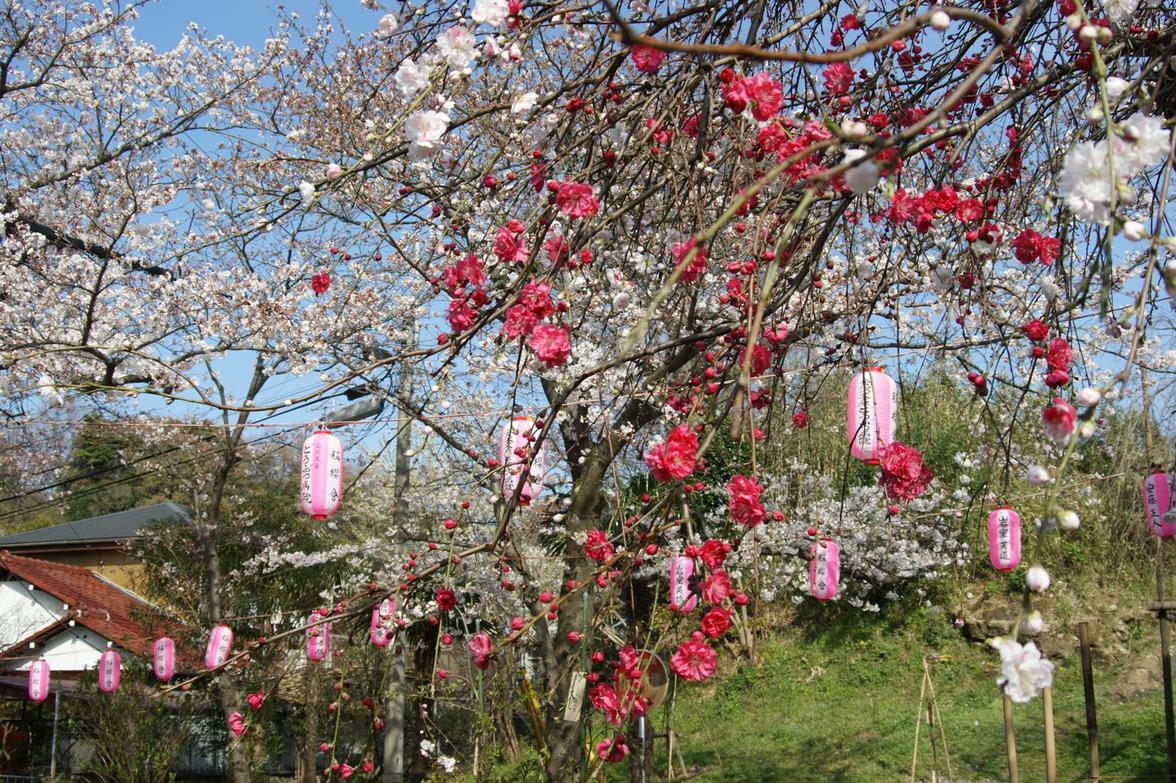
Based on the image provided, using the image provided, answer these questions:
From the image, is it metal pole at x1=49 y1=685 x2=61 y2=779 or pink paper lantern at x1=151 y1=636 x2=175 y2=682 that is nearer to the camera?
pink paper lantern at x1=151 y1=636 x2=175 y2=682

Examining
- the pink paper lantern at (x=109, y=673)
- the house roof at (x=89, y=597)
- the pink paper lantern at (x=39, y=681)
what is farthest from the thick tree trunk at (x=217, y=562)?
the pink paper lantern at (x=39, y=681)

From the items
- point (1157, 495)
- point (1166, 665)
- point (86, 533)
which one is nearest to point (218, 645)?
point (1166, 665)

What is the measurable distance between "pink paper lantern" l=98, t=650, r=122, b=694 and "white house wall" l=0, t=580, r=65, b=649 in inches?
178

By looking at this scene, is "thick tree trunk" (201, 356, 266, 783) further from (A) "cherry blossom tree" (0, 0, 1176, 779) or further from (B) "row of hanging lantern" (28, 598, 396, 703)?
(A) "cherry blossom tree" (0, 0, 1176, 779)

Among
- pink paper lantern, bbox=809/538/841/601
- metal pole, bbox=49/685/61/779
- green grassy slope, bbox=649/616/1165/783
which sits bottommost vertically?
metal pole, bbox=49/685/61/779

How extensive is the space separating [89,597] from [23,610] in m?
0.83

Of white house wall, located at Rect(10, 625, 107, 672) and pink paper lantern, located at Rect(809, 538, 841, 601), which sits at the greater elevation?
pink paper lantern, located at Rect(809, 538, 841, 601)

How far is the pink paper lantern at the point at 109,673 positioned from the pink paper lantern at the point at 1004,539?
6965mm

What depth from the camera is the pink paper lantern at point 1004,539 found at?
14.3 feet

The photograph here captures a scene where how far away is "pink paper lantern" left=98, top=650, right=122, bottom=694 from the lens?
7.99 metres

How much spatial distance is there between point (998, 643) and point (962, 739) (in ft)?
19.3

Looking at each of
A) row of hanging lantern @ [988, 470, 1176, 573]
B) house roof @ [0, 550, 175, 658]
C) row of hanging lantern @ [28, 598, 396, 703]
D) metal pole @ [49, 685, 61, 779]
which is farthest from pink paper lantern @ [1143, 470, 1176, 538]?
metal pole @ [49, 685, 61, 779]

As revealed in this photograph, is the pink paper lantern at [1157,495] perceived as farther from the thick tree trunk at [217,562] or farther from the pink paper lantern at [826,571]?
the thick tree trunk at [217,562]

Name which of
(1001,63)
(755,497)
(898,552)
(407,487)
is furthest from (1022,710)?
(755,497)
